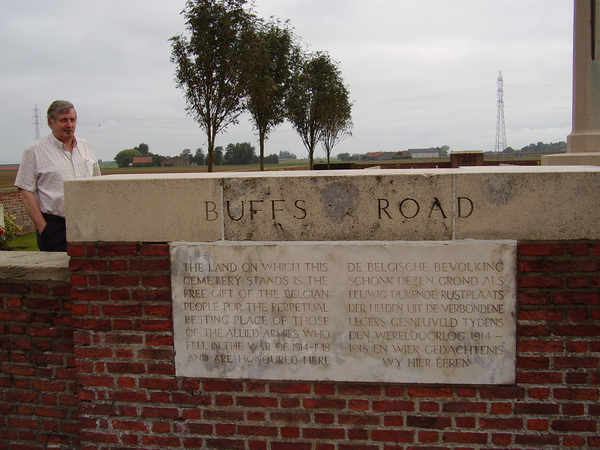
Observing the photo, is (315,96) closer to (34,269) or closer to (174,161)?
(34,269)

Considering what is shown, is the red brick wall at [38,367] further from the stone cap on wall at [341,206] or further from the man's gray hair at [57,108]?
the man's gray hair at [57,108]

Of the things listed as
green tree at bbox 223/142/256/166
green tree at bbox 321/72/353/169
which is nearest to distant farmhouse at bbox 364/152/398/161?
green tree at bbox 223/142/256/166

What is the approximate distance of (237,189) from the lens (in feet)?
9.48

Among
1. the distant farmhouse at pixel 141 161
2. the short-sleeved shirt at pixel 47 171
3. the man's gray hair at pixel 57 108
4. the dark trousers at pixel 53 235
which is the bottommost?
the dark trousers at pixel 53 235

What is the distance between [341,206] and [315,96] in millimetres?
23768

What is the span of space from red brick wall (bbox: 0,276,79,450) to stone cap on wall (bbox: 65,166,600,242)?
0.63 meters

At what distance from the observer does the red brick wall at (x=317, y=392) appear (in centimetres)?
274

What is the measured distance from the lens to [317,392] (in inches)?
114

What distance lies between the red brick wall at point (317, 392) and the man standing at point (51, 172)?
89 cm

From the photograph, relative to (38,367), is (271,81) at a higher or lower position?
higher

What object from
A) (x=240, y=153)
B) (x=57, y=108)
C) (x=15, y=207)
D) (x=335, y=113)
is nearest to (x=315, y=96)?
(x=335, y=113)

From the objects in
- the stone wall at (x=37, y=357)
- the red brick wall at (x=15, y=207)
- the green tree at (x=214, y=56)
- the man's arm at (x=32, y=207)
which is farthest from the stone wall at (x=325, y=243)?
the red brick wall at (x=15, y=207)

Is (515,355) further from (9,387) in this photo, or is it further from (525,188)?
→ (9,387)

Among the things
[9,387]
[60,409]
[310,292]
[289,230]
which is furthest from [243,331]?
[9,387]
